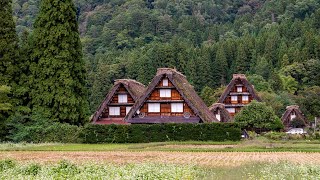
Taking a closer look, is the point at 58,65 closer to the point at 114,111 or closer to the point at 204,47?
the point at 114,111

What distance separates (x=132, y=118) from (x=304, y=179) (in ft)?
140

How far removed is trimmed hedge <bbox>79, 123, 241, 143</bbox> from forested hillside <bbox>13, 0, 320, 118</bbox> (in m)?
17.8

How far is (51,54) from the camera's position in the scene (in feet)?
192

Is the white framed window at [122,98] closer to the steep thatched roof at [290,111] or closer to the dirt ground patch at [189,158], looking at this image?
the dirt ground patch at [189,158]

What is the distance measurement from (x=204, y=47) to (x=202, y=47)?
8.67ft

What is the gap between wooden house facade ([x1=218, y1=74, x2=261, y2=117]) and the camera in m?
86.7

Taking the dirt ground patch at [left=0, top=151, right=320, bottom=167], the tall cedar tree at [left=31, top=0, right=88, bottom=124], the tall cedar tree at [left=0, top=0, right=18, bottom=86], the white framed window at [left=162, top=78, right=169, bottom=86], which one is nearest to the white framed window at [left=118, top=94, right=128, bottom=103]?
the tall cedar tree at [left=31, top=0, right=88, bottom=124]

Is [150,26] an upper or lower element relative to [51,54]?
upper

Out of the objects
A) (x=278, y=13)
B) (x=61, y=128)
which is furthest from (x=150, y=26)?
(x=61, y=128)

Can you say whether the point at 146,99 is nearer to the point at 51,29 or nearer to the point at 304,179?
the point at 51,29

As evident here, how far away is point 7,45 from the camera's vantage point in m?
58.2

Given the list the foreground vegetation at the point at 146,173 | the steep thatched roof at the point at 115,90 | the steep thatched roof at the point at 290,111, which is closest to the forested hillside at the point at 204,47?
the steep thatched roof at the point at 290,111

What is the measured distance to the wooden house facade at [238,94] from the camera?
284ft

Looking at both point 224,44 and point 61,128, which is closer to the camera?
point 61,128
